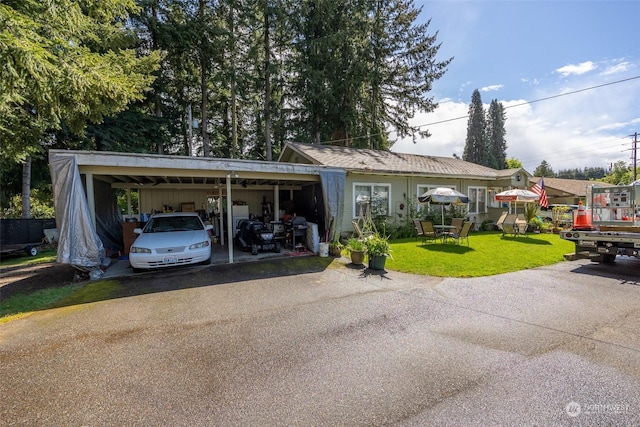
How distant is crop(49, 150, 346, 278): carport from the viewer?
601cm

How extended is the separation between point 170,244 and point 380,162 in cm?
1002

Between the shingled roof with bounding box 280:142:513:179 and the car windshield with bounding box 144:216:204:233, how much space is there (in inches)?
216

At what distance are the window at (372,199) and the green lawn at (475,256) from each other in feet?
5.35

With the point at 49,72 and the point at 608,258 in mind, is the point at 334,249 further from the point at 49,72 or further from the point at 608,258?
the point at 608,258

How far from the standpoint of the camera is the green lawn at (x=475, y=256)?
7098 mm

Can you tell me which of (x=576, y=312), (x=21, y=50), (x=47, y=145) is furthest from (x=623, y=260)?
(x=47, y=145)

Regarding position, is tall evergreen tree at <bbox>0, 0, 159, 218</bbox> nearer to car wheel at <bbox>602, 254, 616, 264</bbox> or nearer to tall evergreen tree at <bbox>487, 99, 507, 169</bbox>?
car wheel at <bbox>602, 254, 616, 264</bbox>

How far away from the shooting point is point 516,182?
16.1 metres

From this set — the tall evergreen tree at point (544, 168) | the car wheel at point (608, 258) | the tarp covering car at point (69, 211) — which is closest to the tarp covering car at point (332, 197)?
the tarp covering car at point (69, 211)

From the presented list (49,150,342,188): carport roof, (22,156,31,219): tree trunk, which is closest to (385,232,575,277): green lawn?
Result: (49,150,342,188): carport roof

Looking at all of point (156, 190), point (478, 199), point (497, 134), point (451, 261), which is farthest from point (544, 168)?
point (156, 190)

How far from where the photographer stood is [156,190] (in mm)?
11945

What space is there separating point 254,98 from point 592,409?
71.7 ft

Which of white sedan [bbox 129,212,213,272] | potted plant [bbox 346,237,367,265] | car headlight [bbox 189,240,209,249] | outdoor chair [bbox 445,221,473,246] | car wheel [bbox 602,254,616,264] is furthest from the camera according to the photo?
outdoor chair [bbox 445,221,473,246]
